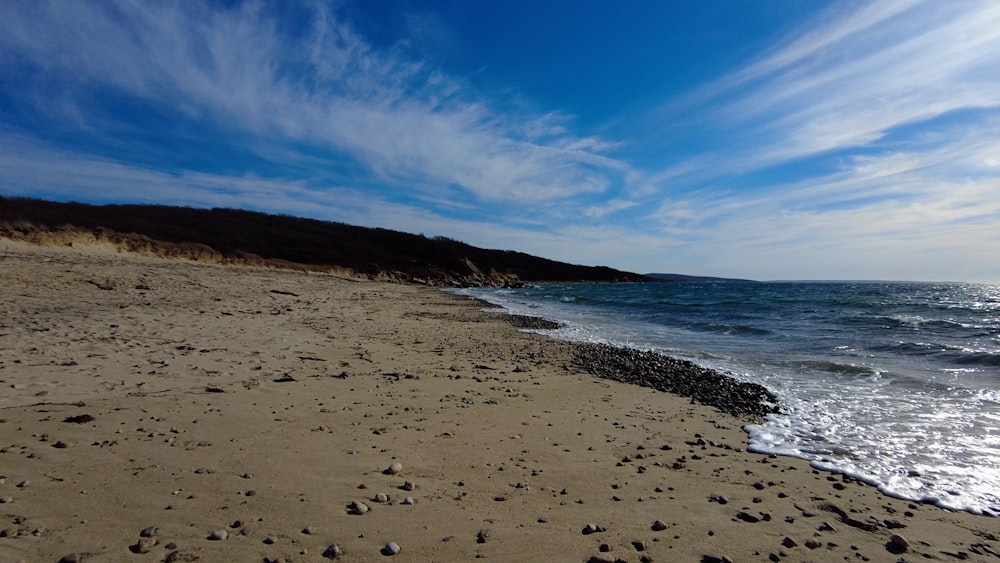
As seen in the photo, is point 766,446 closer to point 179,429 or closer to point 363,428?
point 363,428

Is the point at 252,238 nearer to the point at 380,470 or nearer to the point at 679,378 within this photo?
the point at 679,378

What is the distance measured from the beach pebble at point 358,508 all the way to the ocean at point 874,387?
13.9ft

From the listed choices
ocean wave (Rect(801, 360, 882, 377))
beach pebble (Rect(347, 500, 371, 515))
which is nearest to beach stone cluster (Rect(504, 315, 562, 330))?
ocean wave (Rect(801, 360, 882, 377))

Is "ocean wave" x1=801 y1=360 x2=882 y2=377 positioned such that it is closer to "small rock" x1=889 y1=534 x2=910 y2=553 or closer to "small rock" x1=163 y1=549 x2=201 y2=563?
"small rock" x1=889 y1=534 x2=910 y2=553

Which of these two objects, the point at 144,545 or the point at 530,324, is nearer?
the point at 144,545

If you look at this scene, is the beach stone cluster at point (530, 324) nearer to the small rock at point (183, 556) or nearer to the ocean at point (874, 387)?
the ocean at point (874, 387)

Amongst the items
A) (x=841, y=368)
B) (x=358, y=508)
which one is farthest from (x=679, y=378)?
(x=358, y=508)

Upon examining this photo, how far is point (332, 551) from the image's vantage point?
2807mm

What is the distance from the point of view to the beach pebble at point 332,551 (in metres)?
2.78

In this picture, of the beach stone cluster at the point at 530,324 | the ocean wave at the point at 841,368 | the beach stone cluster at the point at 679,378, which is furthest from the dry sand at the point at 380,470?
the beach stone cluster at the point at 530,324

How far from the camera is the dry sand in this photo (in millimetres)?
3004

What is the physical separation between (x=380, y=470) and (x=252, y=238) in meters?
44.5

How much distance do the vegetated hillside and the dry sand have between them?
26.3 metres

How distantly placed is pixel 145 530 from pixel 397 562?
1541 mm
